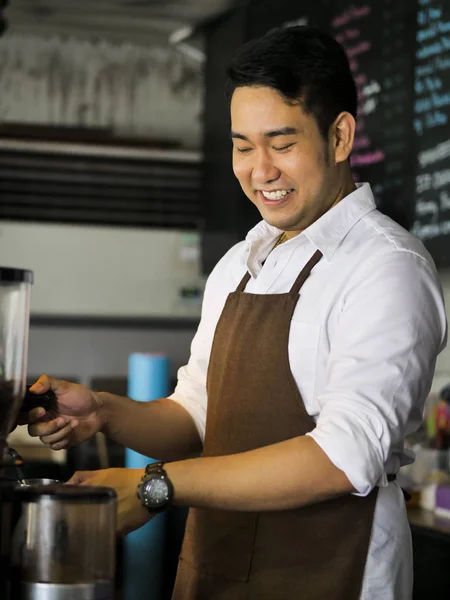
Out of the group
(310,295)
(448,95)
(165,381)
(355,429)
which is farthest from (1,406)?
(448,95)

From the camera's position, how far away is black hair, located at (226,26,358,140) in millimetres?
1608

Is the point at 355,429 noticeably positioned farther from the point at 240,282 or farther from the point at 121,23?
the point at 121,23

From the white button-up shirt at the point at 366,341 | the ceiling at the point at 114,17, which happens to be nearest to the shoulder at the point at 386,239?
the white button-up shirt at the point at 366,341

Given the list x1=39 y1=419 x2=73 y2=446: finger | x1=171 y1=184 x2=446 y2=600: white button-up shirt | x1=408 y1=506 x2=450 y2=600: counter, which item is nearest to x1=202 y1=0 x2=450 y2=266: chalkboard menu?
x1=408 y1=506 x2=450 y2=600: counter

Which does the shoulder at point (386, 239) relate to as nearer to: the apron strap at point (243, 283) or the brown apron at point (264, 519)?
the brown apron at point (264, 519)

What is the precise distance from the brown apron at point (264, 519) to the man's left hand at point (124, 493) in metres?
0.33

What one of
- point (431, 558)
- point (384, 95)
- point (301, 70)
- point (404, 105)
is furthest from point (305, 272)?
point (384, 95)

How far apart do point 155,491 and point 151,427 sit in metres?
0.45

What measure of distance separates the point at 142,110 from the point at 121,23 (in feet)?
1.46

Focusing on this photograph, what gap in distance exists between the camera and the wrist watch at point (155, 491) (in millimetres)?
1358

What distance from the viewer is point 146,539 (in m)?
3.04

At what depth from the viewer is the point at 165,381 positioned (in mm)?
3133

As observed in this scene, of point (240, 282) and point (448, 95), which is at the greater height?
point (448, 95)

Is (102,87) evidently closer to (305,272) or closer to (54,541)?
(305,272)
